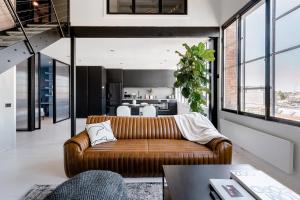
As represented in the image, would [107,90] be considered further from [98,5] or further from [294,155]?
[294,155]

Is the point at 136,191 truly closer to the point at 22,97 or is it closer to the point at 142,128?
the point at 142,128

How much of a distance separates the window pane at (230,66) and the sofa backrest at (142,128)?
1.76 meters

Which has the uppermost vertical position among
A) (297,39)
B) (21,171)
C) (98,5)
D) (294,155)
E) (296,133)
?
(98,5)

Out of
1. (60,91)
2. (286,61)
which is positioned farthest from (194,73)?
(60,91)

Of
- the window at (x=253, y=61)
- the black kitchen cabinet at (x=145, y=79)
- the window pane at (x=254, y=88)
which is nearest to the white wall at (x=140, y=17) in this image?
the window at (x=253, y=61)

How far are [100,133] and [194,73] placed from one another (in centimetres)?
244

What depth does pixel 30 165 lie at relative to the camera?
393cm

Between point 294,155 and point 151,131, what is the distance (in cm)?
207

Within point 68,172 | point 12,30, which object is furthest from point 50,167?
point 12,30

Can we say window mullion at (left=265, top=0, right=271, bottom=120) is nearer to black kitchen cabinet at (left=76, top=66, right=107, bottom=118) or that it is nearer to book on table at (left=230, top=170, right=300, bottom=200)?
book on table at (left=230, top=170, right=300, bottom=200)

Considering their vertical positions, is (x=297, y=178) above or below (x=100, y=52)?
below

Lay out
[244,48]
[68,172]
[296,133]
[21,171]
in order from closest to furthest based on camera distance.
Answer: [296,133] → [68,172] → [21,171] → [244,48]

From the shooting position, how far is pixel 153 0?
244 inches

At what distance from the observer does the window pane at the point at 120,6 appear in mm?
6020
